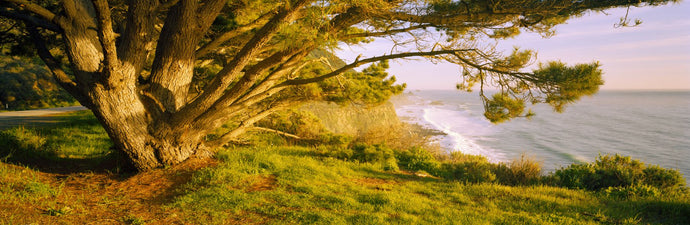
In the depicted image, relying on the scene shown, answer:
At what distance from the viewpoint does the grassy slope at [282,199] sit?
3.92 meters

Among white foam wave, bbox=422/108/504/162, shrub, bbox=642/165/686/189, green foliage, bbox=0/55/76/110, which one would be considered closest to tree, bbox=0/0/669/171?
shrub, bbox=642/165/686/189

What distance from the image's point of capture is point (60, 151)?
7.66m

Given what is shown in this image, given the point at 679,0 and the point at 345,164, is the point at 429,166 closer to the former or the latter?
the point at 345,164

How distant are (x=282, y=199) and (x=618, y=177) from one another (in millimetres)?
7183

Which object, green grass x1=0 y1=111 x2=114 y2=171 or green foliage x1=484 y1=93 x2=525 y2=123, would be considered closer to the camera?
green foliage x1=484 y1=93 x2=525 y2=123

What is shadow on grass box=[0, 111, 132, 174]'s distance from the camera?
21.1 ft

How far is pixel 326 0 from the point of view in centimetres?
459

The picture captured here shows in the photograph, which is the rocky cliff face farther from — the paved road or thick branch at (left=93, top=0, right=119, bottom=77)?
thick branch at (left=93, top=0, right=119, bottom=77)

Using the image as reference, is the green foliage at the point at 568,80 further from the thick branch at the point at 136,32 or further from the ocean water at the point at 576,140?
the ocean water at the point at 576,140

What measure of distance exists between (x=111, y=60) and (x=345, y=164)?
4.51 meters

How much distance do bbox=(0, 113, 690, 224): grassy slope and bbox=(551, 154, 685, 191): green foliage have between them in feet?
4.75

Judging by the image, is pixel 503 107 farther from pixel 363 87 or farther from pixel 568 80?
pixel 363 87

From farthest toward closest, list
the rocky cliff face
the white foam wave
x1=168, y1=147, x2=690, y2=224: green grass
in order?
the white foam wave → the rocky cliff face → x1=168, y1=147, x2=690, y2=224: green grass

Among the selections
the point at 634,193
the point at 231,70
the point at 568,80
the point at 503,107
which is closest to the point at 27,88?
the point at 231,70
